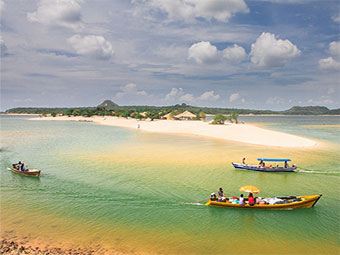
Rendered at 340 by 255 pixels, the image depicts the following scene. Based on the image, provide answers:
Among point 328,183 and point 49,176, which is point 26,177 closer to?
point 49,176

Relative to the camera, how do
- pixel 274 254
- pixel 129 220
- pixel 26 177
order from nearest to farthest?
pixel 274 254, pixel 129 220, pixel 26 177

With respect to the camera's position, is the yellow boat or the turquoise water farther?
the yellow boat

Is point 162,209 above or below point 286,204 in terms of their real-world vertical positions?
below

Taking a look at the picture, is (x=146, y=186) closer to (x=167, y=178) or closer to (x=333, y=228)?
(x=167, y=178)

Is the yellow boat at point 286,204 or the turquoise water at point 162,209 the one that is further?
the yellow boat at point 286,204

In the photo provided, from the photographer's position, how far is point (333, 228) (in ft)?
50.1

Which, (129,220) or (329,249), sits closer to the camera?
(329,249)

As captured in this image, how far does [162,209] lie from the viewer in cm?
1773

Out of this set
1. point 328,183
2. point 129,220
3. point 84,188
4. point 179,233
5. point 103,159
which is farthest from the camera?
point 103,159

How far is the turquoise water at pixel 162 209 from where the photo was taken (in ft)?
44.5

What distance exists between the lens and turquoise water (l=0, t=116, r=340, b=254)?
13578 millimetres

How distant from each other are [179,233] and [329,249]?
8.37 metres

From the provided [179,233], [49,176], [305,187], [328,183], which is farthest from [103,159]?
[328,183]

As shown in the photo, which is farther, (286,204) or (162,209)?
(162,209)
